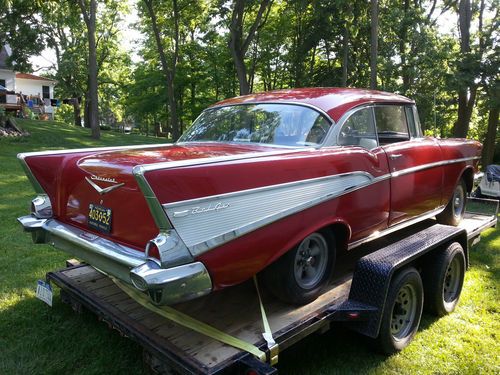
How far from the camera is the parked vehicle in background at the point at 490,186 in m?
9.38

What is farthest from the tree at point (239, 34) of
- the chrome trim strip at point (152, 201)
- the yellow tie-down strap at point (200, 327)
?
the chrome trim strip at point (152, 201)

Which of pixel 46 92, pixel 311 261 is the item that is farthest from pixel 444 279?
pixel 46 92

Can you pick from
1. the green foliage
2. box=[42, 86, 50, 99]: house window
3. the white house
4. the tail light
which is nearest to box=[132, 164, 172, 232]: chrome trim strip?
the tail light

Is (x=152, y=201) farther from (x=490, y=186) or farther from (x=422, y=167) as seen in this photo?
(x=490, y=186)

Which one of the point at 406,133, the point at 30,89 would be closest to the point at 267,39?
the point at 406,133

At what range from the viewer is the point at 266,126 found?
3676 mm

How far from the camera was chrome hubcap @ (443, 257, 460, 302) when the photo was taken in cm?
388

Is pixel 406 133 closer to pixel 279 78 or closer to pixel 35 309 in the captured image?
pixel 35 309

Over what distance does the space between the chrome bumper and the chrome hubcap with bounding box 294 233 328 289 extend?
850 millimetres

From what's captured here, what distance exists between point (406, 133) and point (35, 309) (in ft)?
13.1

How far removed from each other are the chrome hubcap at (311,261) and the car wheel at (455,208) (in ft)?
9.16

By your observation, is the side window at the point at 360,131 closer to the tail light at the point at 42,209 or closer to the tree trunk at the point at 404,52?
the tail light at the point at 42,209

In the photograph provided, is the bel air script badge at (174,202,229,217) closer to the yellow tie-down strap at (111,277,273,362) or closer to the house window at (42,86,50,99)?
the yellow tie-down strap at (111,277,273,362)

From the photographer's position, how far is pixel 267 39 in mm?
25234
